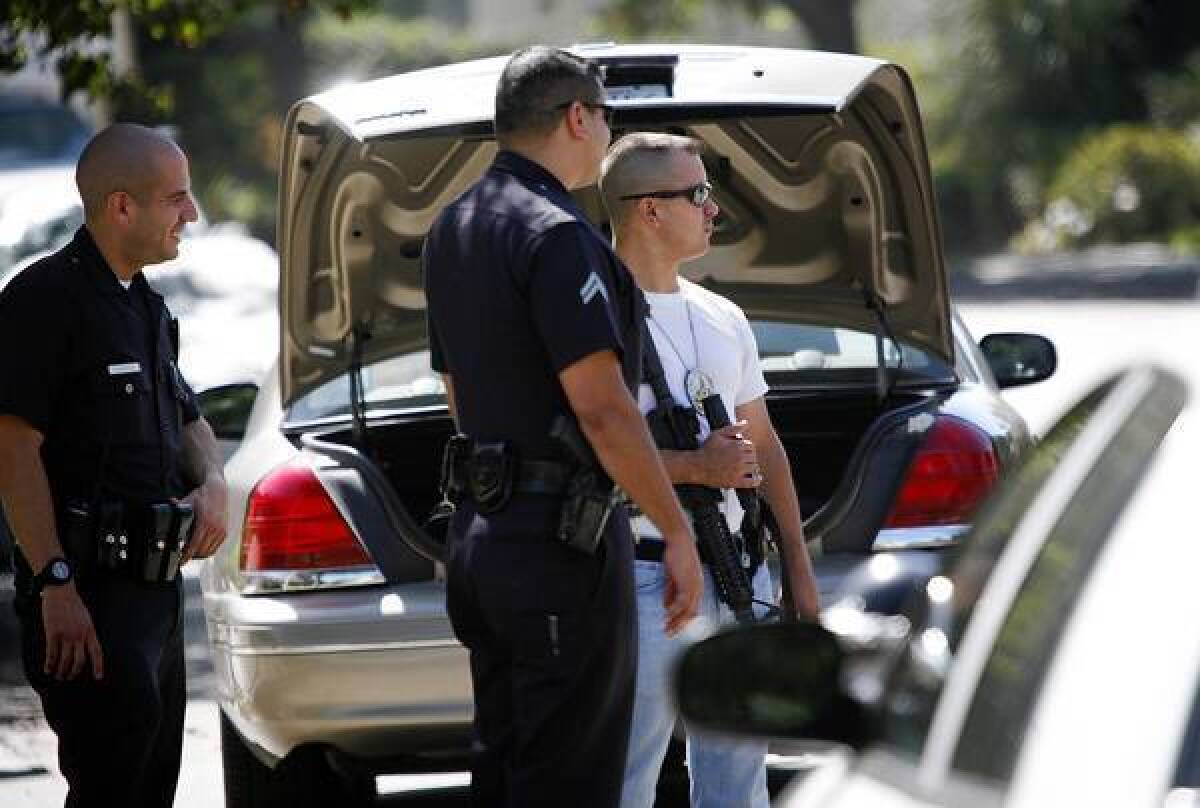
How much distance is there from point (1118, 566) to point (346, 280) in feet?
14.1

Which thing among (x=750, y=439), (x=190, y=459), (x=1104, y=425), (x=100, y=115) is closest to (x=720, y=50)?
(x=750, y=439)

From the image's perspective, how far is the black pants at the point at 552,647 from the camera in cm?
471

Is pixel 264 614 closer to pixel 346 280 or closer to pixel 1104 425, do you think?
pixel 346 280

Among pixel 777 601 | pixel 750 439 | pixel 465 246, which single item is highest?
pixel 465 246

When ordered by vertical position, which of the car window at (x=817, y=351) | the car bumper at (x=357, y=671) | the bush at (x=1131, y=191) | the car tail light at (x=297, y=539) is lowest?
the bush at (x=1131, y=191)

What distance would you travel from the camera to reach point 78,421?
17.0 feet

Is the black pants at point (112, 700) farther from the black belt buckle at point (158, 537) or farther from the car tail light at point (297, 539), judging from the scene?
the car tail light at point (297, 539)

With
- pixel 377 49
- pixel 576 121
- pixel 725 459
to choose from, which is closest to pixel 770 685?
pixel 576 121

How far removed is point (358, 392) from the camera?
6699 mm

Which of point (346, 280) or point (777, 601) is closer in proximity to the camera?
point (777, 601)

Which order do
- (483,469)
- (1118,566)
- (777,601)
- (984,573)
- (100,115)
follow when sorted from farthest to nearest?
(100,115) < (777,601) < (483,469) < (984,573) < (1118,566)

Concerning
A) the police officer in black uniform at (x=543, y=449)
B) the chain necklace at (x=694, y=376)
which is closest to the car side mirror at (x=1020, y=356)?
the chain necklace at (x=694, y=376)

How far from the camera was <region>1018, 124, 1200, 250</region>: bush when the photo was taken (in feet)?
110

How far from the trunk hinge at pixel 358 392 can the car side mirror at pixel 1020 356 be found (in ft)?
5.50
